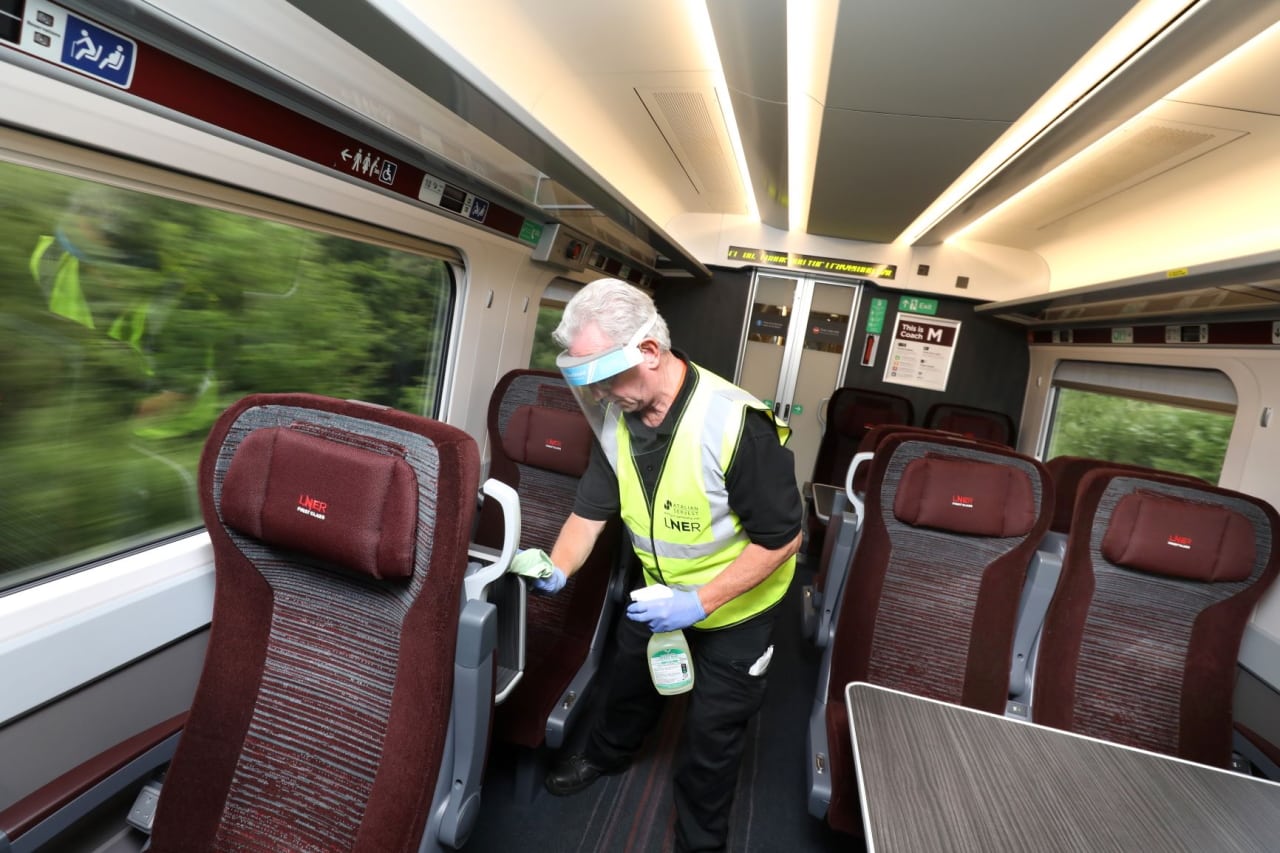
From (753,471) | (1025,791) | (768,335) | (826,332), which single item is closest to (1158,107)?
(753,471)

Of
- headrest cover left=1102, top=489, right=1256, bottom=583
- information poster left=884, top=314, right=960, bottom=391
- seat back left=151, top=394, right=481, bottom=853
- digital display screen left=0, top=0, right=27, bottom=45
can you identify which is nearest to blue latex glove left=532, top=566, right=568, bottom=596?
seat back left=151, top=394, right=481, bottom=853

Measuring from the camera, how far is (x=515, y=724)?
7.36 ft

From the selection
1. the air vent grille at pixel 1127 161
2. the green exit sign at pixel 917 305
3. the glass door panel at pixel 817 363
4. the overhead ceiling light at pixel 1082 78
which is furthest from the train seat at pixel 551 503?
the green exit sign at pixel 917 305

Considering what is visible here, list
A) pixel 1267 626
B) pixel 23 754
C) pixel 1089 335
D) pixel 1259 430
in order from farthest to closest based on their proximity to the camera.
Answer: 1. pixel 1089 335
2. pixel 1259 430
3. pixel 1267 626
4. pixel 23 754

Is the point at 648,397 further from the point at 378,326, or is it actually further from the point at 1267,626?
the point at 1267,626

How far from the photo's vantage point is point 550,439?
2.74 metres

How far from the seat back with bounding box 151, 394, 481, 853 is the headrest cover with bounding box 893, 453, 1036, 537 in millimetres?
1803

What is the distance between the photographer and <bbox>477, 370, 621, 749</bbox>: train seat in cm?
266

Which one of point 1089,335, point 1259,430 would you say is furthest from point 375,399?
point 1089,335

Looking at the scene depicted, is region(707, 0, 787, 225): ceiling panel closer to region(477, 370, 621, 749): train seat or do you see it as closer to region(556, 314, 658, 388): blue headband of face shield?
region(556, 314, 658, 388): blue headband of face shield

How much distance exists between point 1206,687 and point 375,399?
352cm

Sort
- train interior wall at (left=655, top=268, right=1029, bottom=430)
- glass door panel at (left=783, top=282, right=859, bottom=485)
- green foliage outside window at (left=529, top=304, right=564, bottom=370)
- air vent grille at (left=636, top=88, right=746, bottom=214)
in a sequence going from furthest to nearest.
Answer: glass door panel at (left=783, top=282, right=859, bottom=485) → train interior wall at (left=655, top=268, right=1029, bottom=430) → green foliage outside window at (left=529, top=304, right=564, bottom=370) → air vent grille at (left=636, top=88, right=746, bottom=214)

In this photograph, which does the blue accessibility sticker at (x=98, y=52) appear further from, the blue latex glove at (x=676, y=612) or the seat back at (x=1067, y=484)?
the seat back at (x=1067, y=484)

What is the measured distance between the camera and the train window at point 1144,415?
359 centimetres
